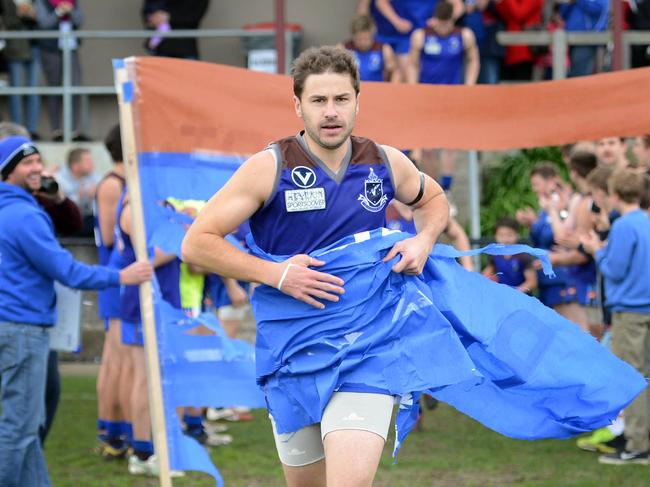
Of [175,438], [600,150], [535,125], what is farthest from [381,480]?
[600,150]

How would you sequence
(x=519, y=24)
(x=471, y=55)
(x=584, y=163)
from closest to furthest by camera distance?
(x=584, y=163)
(x=471, y=55)
(x=519, y=24)

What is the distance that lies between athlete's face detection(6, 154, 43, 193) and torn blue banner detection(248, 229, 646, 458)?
2274mm

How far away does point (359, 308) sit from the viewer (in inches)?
193

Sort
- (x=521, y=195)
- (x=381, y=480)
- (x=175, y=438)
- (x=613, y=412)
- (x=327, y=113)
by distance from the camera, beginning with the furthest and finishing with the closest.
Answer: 1. (x=521, y=195)
2. (x=381, y=480)
3. (x=175, y=438)
4. (x=613, y=412)
5. (x=327, y=113)

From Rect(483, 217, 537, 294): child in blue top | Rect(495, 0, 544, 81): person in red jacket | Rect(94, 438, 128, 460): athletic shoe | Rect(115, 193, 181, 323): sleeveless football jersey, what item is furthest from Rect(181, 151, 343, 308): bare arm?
Rect(495, 0, 544, 81): person in red jacket

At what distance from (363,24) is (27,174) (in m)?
6.50

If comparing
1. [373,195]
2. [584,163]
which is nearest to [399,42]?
[584,163]

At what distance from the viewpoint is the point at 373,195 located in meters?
5.05

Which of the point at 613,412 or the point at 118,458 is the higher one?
the point at 613,412

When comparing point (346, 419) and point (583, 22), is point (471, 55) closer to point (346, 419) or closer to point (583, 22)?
point (583, 22)

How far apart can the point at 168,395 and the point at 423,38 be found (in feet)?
21.9

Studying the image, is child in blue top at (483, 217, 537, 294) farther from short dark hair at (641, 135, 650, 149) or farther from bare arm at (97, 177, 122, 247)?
bare arm at (97, 177, 122, 247)

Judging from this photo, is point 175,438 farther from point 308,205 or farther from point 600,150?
point 600,150

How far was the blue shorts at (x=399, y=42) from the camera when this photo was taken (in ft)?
45.0
